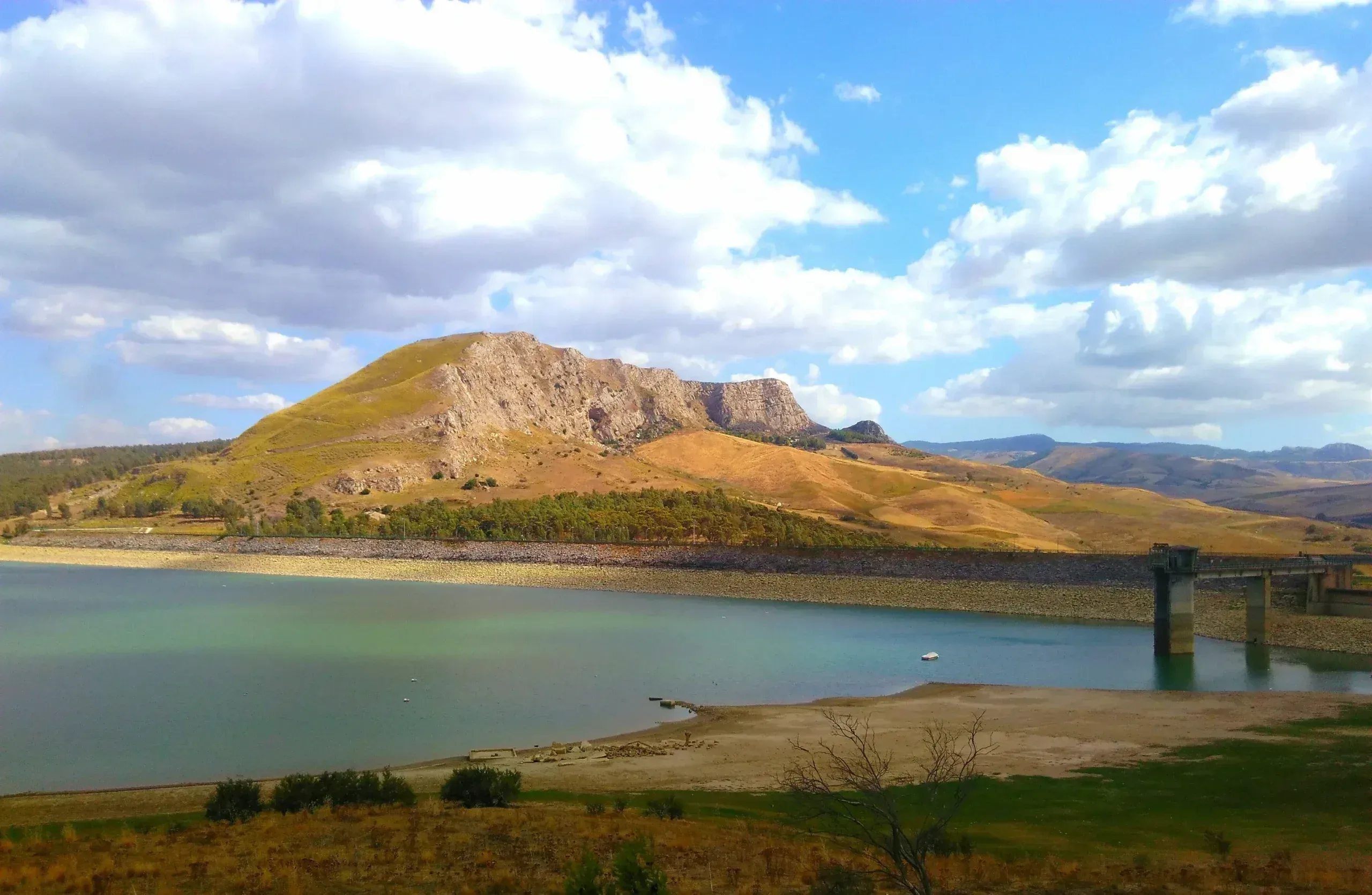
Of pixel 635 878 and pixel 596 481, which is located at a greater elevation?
pixel 596 481

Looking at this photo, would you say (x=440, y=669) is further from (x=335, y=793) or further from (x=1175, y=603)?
(x=1175, y=603)

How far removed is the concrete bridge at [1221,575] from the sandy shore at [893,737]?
11881 mm

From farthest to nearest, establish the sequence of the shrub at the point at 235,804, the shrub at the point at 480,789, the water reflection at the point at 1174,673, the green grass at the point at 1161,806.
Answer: the water reflection at the point at 1174,673
the shrub at the point at 480,789
the shrub at the point at 235,804
the green grass at the point at 1161,806

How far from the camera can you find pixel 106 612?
208 ft

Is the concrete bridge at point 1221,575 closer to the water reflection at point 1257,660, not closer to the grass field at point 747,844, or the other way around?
the water reflection at point 1257,660

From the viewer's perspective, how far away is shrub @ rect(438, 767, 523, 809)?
57.5 ft

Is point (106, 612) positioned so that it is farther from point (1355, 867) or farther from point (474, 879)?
point (1355, 867)

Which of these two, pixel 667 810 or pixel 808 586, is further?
pixel 808 586

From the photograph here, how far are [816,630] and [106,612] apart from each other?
4966 centimetres

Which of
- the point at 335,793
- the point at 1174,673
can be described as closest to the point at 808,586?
the point at 1174,673

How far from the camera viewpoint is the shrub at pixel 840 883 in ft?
36.0

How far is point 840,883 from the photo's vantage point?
37.2ft

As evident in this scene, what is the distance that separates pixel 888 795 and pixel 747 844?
6.24m

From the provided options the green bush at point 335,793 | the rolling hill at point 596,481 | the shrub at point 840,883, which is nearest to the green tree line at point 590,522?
the rolling hill at point 596,481
